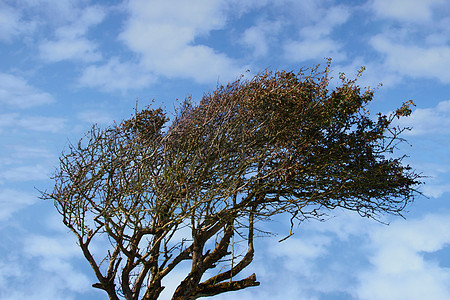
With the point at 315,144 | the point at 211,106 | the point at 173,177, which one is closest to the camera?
the point at 173,177

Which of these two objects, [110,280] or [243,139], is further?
[110,280]

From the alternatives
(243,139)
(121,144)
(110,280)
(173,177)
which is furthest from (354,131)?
(110,280)

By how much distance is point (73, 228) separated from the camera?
15398 millimetres

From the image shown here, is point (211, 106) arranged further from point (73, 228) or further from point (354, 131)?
point (73, 228)

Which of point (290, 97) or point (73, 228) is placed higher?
point (290, 97)

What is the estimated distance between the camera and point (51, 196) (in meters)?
15.3

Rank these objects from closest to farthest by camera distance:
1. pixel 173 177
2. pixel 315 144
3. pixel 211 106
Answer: pixel 173 177 → pixel 315 144 → pixel 211 106

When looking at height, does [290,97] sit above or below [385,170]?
above

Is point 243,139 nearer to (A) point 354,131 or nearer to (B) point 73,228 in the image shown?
(A) point 354,131

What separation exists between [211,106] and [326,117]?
3885mm

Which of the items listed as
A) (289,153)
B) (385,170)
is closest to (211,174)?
(289,153)

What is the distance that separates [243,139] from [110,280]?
6.30 m

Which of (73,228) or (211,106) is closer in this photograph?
(73,228)

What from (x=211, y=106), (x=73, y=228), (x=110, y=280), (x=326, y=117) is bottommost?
(x=110, y=280)
